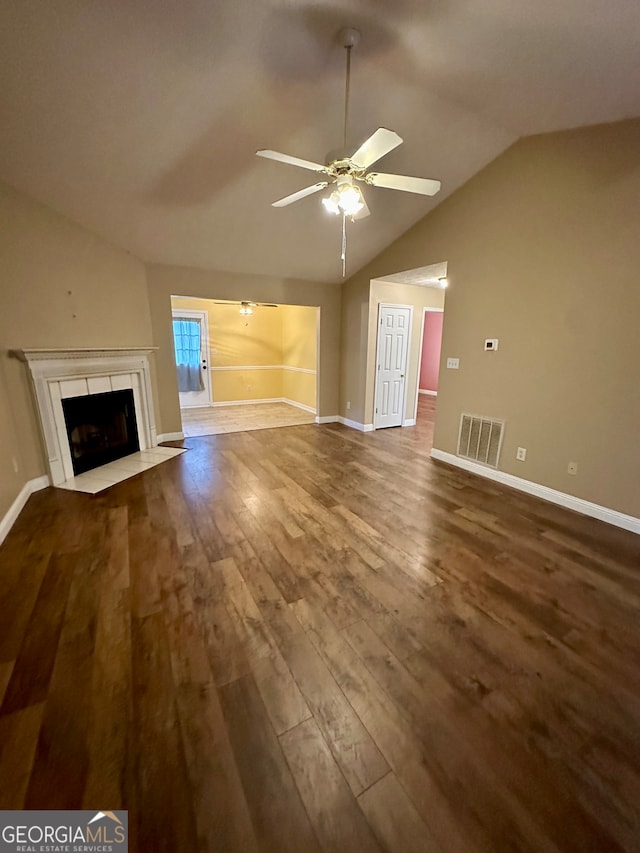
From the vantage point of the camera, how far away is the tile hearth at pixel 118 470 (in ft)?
11.3

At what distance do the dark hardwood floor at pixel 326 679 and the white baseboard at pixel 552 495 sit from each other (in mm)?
134

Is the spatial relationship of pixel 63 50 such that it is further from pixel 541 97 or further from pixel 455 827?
pixel 455 827

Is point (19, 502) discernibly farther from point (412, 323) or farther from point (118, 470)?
point (412, 323)

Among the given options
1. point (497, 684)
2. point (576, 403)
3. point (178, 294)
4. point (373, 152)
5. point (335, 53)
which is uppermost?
point (335, 53)

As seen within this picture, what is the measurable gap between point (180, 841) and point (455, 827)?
811 millimetres

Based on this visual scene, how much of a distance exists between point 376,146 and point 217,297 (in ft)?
11.9

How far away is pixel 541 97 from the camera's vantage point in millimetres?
2414

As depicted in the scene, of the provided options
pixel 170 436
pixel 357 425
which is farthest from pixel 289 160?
pixel 357 425

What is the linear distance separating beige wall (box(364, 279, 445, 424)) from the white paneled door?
0.33 feet

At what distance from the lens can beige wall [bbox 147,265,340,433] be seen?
4.66 m

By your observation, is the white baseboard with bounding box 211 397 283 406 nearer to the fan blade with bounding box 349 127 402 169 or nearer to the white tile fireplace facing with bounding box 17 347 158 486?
the white tile fireplace facing with bounding box 17 347 158 486

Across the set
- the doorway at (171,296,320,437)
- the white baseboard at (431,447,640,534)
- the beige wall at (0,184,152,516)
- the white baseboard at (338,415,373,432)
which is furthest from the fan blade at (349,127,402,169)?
the doorway at (171,296,320,437)

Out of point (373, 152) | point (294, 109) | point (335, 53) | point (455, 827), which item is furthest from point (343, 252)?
point (455, 827)

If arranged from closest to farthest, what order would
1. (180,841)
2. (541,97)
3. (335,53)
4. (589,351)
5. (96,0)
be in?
(180,841) → (96,0) → (335,53) → (541,97) → (589,351)
